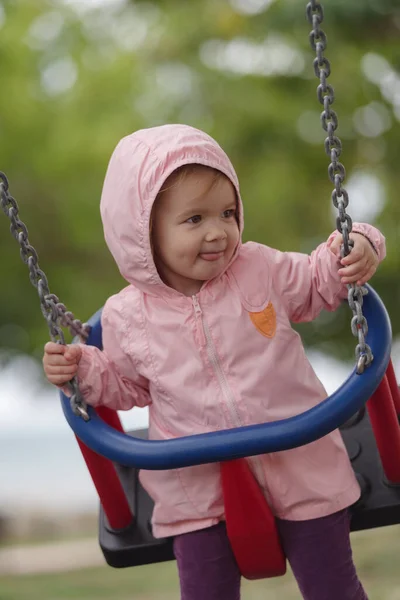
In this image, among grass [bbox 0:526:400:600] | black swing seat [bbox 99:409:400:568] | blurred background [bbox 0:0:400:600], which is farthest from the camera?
blurred background [bbox 0:0:400:600]

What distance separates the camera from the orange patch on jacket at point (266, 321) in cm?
105

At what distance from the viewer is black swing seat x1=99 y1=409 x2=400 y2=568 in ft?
3.75

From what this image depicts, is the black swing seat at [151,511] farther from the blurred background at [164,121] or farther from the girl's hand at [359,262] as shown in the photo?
the blurred background at [164,121]

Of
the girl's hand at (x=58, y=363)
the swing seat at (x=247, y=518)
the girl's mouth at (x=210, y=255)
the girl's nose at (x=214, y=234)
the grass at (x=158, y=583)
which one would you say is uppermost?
the girl's nose at (x=214, y=234)

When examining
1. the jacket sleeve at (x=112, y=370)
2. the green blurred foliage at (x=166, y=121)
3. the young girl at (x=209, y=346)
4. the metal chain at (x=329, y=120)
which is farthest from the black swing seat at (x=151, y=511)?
the green blurred foliage at (x=166, y=121)

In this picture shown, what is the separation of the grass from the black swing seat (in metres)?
1.15

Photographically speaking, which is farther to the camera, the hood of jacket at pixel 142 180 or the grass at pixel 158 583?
the grass at pixel 158 583

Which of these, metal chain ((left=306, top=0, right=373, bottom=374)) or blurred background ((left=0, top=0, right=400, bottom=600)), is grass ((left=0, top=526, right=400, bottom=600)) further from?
metal chain ((left=306, top=0, right=373, bottom=374))

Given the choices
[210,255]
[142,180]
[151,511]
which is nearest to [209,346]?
[210,255]

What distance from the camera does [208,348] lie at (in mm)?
1036

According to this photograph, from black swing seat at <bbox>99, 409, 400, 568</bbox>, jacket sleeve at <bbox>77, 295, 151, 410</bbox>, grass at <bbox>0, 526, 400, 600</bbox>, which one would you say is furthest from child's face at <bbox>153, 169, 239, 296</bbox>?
grass at <bbox>0, 526, 400, 600</bbox>

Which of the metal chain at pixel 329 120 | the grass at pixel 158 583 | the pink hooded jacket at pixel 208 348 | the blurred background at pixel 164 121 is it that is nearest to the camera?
the metal chain at pixel 329 120

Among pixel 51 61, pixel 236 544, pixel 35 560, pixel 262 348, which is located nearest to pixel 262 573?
pixel 236 544

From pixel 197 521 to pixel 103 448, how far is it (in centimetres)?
17
